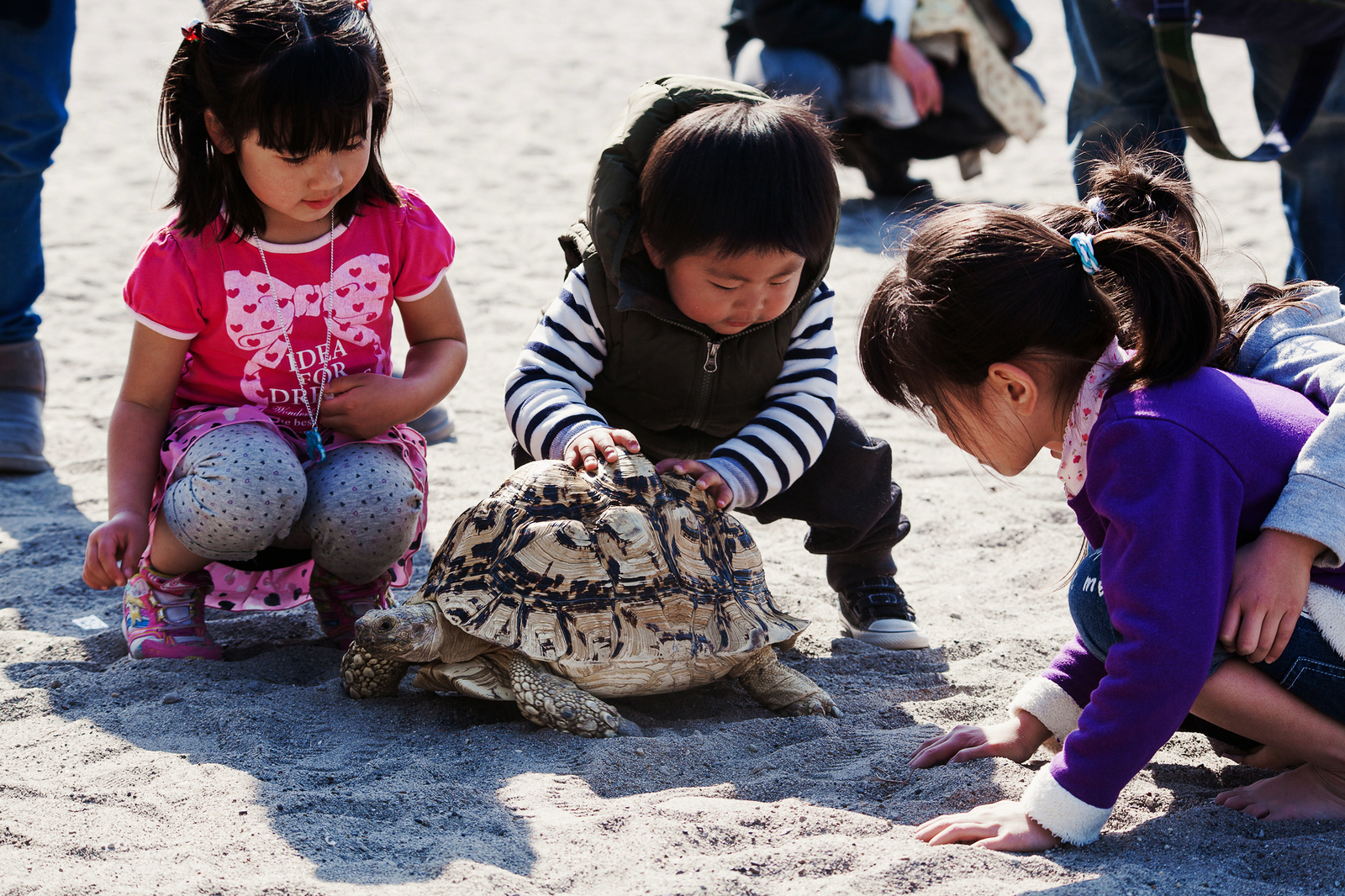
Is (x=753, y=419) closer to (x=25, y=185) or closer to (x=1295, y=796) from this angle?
(x=1295, y=796)

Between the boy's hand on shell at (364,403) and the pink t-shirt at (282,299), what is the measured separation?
70 mm

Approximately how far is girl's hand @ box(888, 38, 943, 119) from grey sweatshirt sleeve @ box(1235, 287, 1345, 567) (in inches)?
195

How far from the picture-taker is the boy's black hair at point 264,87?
2.32 m

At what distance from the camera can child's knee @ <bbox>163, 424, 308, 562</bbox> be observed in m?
2.44

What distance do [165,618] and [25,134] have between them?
72.7 inches

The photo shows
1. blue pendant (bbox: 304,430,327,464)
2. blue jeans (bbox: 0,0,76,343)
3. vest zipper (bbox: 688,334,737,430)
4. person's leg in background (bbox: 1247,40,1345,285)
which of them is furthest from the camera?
person's leg in background (bbox: 1247,40,1345,285)

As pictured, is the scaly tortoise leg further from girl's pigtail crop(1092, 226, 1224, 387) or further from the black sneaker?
girl's pigtail crop(1092, 226, 1224, 387)

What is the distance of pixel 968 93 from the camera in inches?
273

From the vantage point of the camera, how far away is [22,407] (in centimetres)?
373

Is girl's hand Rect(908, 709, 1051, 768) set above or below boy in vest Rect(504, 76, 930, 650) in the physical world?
below

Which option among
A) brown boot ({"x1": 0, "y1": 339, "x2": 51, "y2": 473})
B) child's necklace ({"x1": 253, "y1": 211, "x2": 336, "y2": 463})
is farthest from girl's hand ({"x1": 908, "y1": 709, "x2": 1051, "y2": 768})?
brown boot ({"x1": 0, "y1": 339, "x2": 51, "y2": 473})

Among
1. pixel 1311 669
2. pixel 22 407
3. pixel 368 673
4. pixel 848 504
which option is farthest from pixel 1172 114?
pixel 22 407

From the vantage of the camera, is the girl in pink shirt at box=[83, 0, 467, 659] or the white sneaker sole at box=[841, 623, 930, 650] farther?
the white sneaker sole at box=[841, 623, 930, 650]

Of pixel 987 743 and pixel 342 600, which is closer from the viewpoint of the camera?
pixel 987 743
